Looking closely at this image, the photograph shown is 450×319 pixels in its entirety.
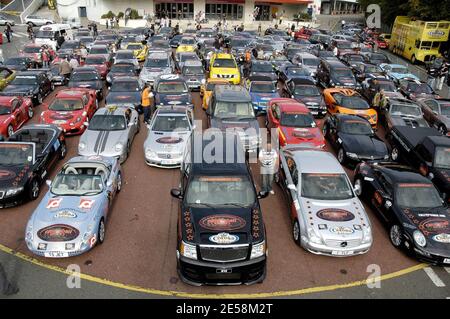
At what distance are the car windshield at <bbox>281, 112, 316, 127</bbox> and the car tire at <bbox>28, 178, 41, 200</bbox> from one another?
29.3ft

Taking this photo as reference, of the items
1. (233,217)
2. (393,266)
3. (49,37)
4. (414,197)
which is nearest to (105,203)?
(233,217)

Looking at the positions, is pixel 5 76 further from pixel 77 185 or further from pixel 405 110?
pixel 405 110

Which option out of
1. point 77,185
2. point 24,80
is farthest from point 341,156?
point 24,80

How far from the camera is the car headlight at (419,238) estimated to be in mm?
9261

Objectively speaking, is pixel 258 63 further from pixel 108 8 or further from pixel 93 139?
pixel 108 8

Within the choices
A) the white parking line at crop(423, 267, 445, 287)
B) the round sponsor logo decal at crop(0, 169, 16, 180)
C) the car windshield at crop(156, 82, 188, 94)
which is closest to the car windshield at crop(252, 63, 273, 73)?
the car windshield at crop(156, 82, 188, 94)

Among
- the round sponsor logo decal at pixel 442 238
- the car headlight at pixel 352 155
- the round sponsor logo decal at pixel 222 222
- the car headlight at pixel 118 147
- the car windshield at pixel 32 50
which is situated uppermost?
the car windshield at pixel 32 50

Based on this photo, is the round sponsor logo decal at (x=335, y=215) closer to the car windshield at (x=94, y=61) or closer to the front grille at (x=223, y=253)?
the front grille at (x=223, y=253)

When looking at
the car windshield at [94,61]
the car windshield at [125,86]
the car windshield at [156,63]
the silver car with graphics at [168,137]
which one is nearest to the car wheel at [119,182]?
the silver car with graphics at [168,137]

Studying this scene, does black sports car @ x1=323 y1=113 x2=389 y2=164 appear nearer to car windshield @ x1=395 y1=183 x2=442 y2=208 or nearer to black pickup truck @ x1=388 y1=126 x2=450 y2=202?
black pickup truck @ x1=388 y1=126 x2=450 y2=202

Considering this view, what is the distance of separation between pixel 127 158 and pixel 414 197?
31.7 ft

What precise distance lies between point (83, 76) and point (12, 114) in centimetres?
545

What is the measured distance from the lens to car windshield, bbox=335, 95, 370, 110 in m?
18.0

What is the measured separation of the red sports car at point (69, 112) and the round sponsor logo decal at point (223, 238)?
30.6 ft
